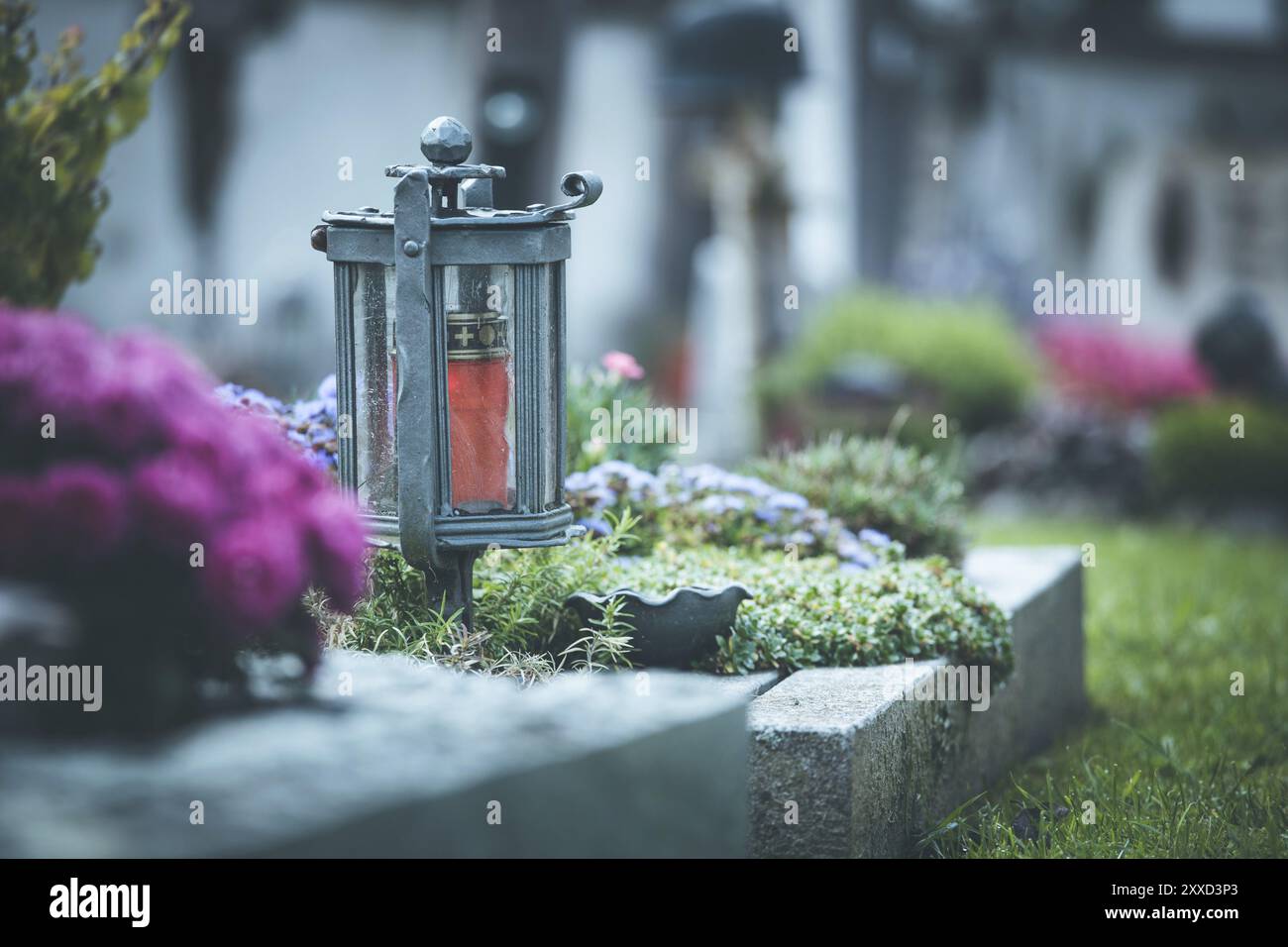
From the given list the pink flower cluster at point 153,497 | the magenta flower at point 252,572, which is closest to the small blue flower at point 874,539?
the pink flower cluster at point 153,497

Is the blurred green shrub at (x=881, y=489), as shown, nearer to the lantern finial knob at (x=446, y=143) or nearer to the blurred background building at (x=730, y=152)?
the lantern finial knob at (x=446, y=143)

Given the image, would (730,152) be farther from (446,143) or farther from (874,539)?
(446,143)

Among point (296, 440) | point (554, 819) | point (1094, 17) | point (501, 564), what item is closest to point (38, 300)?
point (296, 440)

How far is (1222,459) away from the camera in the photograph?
10.3 meters

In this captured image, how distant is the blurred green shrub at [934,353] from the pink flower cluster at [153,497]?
27.1ft

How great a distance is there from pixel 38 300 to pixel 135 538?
8.09ft

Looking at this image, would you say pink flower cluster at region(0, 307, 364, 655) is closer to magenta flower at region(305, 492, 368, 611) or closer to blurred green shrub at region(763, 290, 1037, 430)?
magenta flower at region(305, 492, 368, 611)

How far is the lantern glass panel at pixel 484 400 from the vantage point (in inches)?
143

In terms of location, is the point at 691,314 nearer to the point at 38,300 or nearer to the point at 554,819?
→ the point at 38,300

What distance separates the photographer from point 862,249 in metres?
15.7

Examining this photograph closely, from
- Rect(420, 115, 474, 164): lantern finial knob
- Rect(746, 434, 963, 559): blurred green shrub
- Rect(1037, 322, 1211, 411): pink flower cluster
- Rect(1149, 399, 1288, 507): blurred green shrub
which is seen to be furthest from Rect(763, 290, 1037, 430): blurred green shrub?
Rect(420, 115, 474, 164): lantern finial knob

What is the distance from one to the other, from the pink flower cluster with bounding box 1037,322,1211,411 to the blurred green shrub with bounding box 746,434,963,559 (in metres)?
7.09

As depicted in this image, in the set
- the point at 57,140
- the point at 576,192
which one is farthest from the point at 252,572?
the point at 57,140
